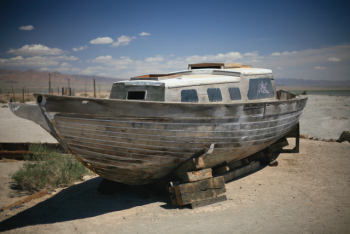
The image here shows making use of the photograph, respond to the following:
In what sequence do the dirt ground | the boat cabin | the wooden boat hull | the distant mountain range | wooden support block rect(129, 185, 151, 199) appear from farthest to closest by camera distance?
1. the distant mountain range
2. wooden support block rect(129, 185, 151, 199)
3. the boat cabin
4. the wooden boat hull
5. the dirt ground

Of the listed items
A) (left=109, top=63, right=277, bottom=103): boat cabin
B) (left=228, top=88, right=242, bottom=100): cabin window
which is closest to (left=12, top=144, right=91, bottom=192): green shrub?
(left=109, top=63, right=277, bottom=103): boat cabin

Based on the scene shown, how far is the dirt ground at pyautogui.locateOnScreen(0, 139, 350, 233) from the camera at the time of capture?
12.4ft

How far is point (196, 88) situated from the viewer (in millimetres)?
4988

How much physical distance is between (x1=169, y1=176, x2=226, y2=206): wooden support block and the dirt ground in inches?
7.3

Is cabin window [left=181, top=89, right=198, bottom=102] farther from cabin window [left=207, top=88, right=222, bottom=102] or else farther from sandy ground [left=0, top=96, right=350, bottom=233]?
sandy ground [left=0, top=96, right=350, bottom=233]

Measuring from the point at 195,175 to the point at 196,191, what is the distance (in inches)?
11.9

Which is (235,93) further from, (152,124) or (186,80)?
(152,124)

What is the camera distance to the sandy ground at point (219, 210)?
3.80 metres

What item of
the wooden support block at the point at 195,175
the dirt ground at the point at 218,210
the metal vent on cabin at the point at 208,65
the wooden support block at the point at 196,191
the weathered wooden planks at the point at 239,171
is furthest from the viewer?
the metal vent on cabin at the point at 208,65

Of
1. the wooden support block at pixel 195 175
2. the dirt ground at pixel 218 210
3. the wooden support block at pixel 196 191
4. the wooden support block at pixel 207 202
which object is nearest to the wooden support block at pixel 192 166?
the wooden support block at pixel 195 175

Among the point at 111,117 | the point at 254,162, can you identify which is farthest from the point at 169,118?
the point at 254,162

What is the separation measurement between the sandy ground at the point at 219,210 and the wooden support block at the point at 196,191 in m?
0.20

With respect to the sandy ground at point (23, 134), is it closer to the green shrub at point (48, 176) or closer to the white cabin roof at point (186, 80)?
the green shrub at point (48, 176)

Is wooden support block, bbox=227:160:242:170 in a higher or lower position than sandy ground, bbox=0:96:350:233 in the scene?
higher
